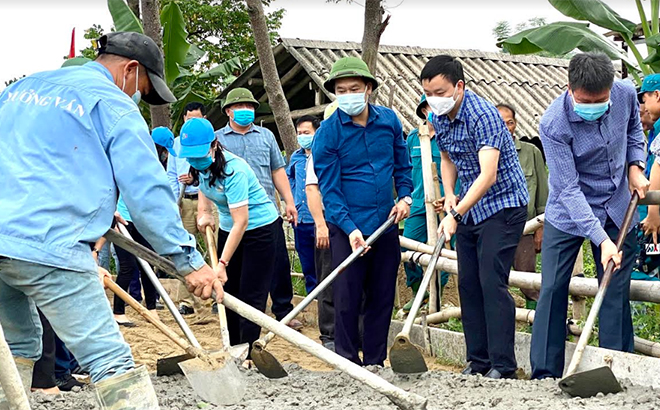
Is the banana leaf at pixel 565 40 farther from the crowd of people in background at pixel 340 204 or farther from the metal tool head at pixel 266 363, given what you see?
the metal tool head at pixel 266 363

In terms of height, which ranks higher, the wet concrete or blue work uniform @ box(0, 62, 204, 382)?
blue work uniform @ box(0, 62, 204, 382)

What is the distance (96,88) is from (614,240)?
9.24 feet

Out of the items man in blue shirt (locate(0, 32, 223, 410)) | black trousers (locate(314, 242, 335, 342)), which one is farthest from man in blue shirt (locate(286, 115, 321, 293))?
man in blue shirt (locate(0, 32, 223, 410))

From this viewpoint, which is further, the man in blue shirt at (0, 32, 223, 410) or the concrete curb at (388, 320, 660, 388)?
the concrete curb at (388, 320, 660, 388)

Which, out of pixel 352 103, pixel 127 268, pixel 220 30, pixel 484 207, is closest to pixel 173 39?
pixel 127 268

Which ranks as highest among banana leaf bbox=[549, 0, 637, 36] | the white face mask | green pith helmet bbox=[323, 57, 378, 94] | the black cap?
banana leaf bbox=[549, 0, 637, 36]

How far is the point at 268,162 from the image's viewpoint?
750cm

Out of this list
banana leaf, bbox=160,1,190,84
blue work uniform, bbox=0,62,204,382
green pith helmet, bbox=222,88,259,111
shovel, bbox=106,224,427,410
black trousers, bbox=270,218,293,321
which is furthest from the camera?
banana leaf, bbox=160,1,190,84

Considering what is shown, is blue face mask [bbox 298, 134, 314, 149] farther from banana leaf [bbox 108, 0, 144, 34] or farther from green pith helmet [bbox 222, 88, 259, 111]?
banana leaf [bbox 108, 0, 144, 34]

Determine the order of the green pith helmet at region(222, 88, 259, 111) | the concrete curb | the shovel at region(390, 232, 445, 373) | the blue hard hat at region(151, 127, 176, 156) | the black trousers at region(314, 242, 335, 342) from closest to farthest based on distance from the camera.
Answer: the concrete curb < the shovel at region(390, 232, 445, 373) < the black trousers at region(314, 242, 335, 342) < the green pith helmet at region(222, 88, 259, 111) < the blue hard hat at region(151, 127, 176, 156)

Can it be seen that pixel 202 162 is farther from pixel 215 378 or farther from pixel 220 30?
pixel 220 30

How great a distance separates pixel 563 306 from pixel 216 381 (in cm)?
187

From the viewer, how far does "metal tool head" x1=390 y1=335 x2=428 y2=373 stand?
4703 millimetres

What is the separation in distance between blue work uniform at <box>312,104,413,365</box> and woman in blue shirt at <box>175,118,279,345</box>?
1.85ft
